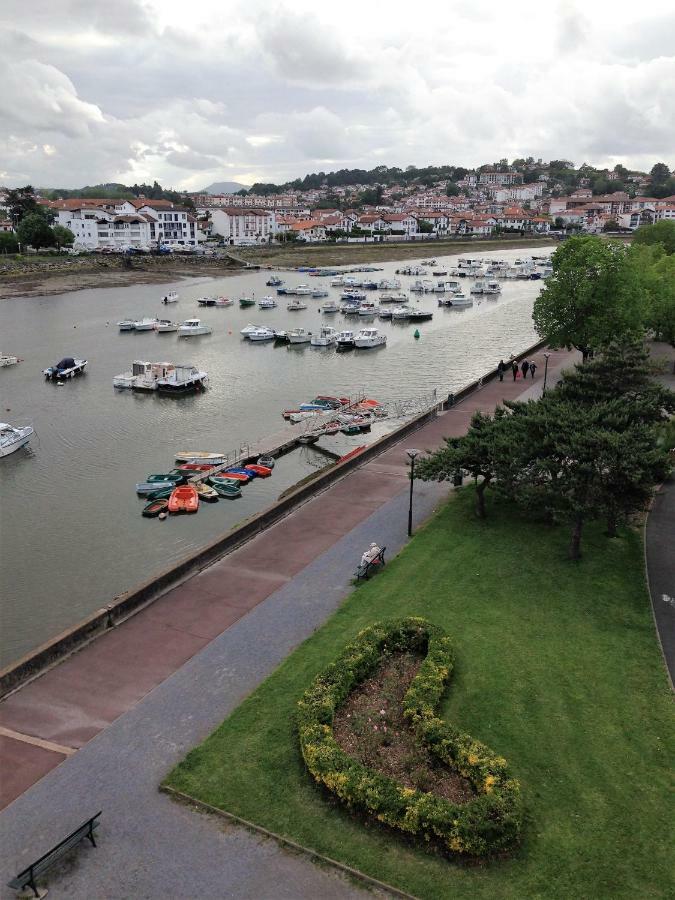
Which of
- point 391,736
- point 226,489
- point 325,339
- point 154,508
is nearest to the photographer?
point 391,736

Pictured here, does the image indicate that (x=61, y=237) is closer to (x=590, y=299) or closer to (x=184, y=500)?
(x=590, y=299)

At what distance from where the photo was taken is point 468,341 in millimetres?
68562

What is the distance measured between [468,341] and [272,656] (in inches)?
2215

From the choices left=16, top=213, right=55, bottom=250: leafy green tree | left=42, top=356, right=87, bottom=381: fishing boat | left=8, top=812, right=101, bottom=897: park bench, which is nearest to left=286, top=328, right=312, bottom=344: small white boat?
left=42, top=356, right=87, bottom=381: fishing boat

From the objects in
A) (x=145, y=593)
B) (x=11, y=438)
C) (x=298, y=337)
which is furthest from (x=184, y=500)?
(x=298, y=337)

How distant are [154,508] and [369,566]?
11.6 m

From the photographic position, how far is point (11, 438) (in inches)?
1425

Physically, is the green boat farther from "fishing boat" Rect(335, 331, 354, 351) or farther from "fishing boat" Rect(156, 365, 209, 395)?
"fishing boat" Rect(335, 331, 354, 351)

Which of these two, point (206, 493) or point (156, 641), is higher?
point (156, 641)

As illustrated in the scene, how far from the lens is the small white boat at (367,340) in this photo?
210 ft

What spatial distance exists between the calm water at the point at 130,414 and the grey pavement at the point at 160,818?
6.88m

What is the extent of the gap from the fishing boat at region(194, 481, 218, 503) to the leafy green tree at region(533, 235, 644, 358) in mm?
23331

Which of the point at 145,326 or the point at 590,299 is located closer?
the point at 590,299

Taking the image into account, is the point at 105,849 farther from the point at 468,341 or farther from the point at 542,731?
the point at 468,341
